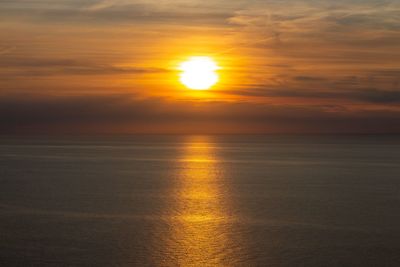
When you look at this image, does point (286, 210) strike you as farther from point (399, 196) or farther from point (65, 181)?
point (65, 181)

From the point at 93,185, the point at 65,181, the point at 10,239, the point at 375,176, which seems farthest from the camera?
the point at 375,176

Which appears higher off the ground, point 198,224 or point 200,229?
point 198,224

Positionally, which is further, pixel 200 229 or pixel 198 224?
pixel 198 224

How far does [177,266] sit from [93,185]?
22.1m

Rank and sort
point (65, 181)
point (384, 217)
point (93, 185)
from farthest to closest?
point (65, 181) < point (93, 185) < point (384, 217)

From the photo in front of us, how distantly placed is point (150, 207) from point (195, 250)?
31.3 feet

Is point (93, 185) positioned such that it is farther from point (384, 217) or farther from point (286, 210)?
point (384, 217)

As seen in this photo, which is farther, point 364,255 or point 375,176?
point 375,176

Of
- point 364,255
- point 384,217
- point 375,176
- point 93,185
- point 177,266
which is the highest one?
point 375,176

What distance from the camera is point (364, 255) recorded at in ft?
53.2

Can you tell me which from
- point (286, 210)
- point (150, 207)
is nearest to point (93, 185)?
point (150, 207)

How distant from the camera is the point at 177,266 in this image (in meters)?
15.0

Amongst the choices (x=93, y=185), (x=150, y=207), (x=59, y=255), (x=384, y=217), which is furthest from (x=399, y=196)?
(x=59, y=255)

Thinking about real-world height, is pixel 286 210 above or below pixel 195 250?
above
